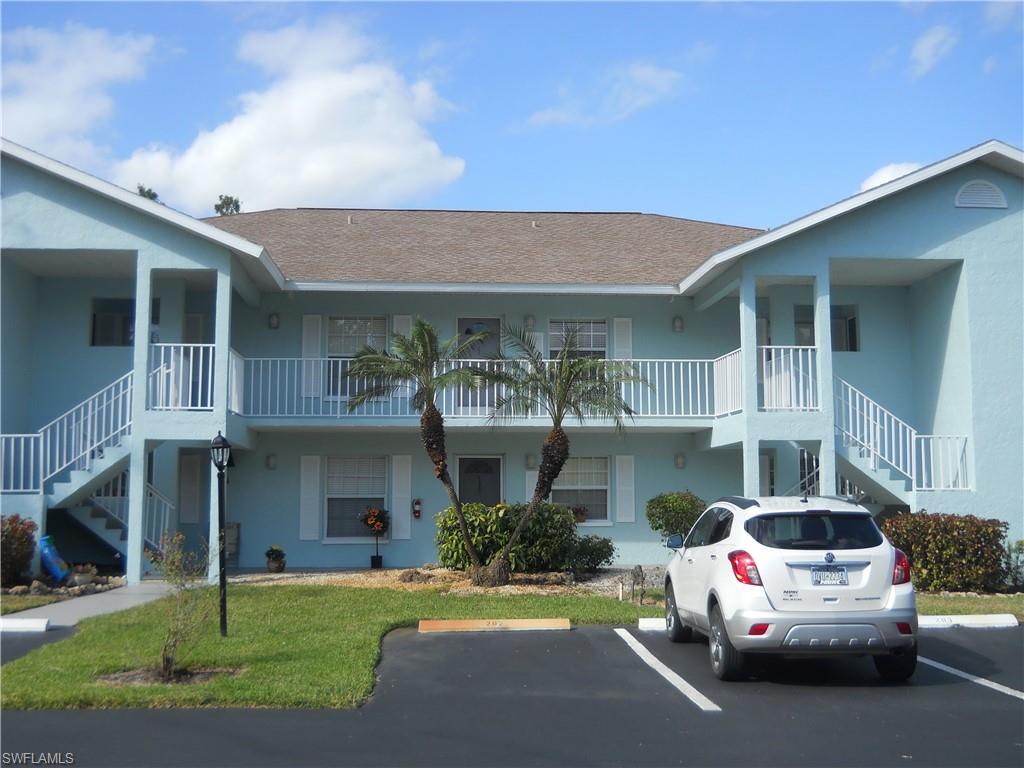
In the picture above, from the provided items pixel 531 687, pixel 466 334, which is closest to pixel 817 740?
pixel 531 687

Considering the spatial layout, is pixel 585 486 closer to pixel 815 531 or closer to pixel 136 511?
pixel 136 511

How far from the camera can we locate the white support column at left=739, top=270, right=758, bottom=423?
654 inches

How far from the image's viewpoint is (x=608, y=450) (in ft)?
64.0

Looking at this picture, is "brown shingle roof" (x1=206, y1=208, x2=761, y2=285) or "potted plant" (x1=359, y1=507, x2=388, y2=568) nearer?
"potted plant" (x1=359, y1=507, x2=388, y2=568)

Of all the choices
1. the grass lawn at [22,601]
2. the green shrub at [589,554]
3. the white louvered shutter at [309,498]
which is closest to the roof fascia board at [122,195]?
the white louvered shutter at [309,498]

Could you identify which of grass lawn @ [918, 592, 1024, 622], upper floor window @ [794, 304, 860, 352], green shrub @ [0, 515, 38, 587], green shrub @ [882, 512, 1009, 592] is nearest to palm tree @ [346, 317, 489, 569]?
green shrub @ [0, 515, 38, 587]

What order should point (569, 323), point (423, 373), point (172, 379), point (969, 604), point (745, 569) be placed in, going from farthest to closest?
point (569, 323)
point (172, 379)
point (423, 373)
point (969, 604)
point (745, 569)

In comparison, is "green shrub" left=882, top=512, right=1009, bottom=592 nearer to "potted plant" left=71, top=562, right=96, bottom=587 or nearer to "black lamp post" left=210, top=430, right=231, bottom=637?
"black lamp post" left=210, top=430, right=231, bottom=637

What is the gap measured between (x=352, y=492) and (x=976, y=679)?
12.4 m

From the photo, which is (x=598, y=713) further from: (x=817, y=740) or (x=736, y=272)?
(x=736, y=272)

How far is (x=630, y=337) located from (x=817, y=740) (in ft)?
43.0

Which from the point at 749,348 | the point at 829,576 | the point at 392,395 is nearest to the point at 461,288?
the point at 392,395

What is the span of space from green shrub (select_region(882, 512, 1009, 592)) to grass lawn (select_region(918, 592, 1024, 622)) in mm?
293

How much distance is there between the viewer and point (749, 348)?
16.7 m
